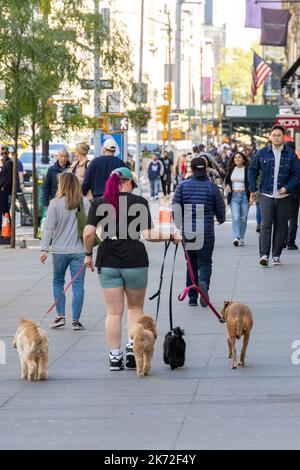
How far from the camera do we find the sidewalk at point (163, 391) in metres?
7.80

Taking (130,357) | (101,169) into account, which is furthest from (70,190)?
(101,169)

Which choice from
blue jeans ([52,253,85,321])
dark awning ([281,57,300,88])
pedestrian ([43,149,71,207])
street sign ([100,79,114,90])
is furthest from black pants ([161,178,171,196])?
blue jeans ([52,253,85,321])

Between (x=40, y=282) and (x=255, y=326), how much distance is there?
5106 mm

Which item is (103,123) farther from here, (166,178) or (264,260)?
(166,178)

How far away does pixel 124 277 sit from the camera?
406 inches

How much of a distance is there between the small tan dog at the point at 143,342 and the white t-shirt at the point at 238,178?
12838mm

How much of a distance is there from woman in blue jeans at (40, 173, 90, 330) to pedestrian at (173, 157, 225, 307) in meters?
1.83

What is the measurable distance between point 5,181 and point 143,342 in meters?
15.0

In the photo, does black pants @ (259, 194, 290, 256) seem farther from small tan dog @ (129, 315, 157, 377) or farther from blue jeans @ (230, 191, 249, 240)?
small tan dog @ (129, 315, 157, 377)

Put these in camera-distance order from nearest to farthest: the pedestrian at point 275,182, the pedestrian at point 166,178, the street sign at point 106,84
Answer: the pedestrian at point 275,182, the street sign at point 106,84, the pedestrian at point 166,178

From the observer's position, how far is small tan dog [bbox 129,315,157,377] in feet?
32.3

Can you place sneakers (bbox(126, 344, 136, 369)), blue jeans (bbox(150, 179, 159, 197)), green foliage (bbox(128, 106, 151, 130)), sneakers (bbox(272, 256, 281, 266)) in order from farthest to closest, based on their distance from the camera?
blue jeans (bbox(150, 179, 159, 197))
green foliage (bbox(128, 106, 151, 130))
sneakers (bbox(272, 256, 281, 266))
sneakers (bbox(126, 344, 136, 369))

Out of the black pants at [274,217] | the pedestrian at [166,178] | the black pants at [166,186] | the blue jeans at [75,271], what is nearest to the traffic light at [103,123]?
the black pants at [274,217]

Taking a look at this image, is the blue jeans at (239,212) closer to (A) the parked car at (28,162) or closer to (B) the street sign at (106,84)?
(B) the street sign at (106,84)
